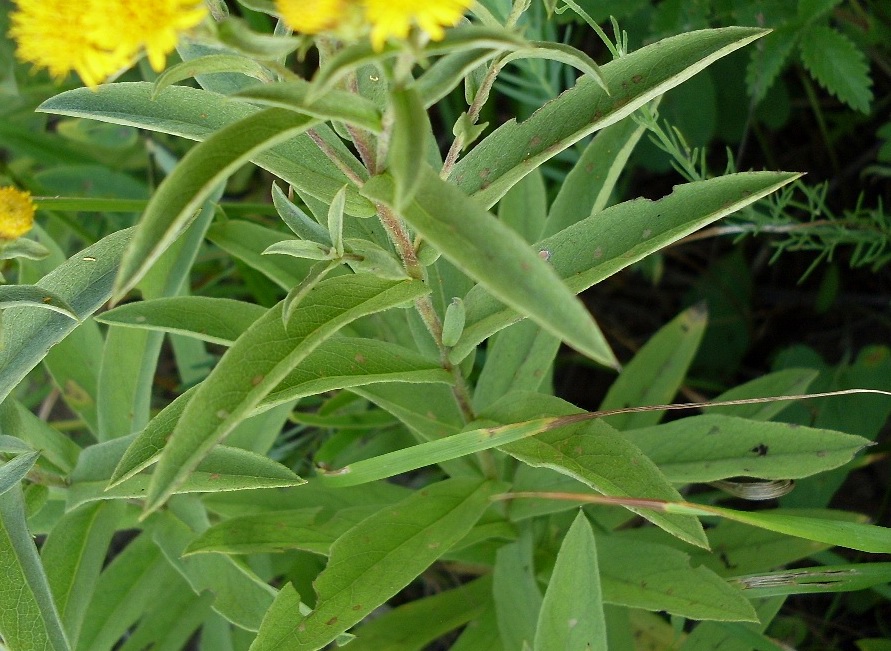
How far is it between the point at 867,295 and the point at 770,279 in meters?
0.33

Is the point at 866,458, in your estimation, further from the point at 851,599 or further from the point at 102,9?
the point at 102,9

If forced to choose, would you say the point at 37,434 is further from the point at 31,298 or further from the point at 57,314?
the point at 31,298

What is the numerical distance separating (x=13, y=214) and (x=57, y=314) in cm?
25

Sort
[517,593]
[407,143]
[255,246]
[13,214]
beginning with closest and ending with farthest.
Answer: [407,143], [13,214], [517,593], [255,246]

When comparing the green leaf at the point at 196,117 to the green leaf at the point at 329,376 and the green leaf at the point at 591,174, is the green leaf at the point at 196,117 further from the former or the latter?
the green leaf at the point at 591,174

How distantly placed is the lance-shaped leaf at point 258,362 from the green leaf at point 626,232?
0.18 metres

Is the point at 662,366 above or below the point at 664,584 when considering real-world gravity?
above

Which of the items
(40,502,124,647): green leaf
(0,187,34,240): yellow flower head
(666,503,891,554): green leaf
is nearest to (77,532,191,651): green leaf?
(40,502,124,647): green leaf

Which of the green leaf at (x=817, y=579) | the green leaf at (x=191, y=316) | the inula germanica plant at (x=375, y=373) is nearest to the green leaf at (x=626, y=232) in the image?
the inula germanica plant at (x=375, y=373)

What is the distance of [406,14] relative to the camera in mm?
775

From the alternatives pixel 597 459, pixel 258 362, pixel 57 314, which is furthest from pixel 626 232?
pixel 57 314

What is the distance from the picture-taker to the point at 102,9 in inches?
34.1

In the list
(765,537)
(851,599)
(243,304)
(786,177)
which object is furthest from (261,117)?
(851,599)

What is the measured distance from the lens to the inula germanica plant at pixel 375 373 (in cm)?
91
